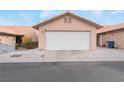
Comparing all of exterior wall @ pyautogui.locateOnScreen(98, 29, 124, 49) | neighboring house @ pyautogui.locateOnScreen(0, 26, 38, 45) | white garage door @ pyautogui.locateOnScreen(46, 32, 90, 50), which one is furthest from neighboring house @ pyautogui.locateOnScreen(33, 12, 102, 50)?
neighboring house @ pyautogui.locateOnScreen(0, 26, 38, 45)

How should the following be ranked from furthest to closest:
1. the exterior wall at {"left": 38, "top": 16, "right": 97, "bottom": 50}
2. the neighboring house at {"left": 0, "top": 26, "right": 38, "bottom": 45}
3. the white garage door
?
1. the neighboring house at {"left": 0, "top": 26, "right": 38, "bottom": 45}
2. the exterior wall at {"left": 38, "top": 16, "right": 97, "bottom": 50}
3. the white garage door

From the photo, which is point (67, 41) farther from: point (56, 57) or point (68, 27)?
point (56, 57)

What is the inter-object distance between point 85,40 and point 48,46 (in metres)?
4.13

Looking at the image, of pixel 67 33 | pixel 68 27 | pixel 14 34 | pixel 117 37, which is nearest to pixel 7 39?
pixel 14 34

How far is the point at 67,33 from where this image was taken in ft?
59.4

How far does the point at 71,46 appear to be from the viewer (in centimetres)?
1798

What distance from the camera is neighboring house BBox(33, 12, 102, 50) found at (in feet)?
58.6

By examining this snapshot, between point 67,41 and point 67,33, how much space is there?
2.97ft

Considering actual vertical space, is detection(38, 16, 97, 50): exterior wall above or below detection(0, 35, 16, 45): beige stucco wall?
above

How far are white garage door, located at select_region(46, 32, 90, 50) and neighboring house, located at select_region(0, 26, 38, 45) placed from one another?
23.1 ft

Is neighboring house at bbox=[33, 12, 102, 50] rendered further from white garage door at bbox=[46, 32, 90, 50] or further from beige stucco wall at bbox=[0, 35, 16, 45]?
beige stucco wall at bbox=[0, 35, 16, 45]
